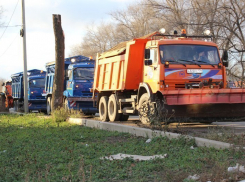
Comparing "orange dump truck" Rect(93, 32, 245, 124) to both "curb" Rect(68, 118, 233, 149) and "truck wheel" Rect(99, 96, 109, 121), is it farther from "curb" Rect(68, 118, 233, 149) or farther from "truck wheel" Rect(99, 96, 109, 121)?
"curb" Rect(68, 118, 233, 149)

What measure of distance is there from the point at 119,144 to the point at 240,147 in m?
2.89

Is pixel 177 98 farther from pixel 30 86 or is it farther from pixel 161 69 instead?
pixel 30 86

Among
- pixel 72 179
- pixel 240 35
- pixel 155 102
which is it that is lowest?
pixel 72 179

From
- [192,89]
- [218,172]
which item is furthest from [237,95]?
[218,172]

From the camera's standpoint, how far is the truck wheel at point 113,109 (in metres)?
15.4

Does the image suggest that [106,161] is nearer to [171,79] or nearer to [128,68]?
[171,79]

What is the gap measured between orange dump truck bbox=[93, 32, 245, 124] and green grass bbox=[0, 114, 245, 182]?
2.40 m

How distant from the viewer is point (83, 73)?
20.8 m

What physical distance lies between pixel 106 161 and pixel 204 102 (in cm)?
519

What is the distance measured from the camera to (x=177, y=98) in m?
11.2

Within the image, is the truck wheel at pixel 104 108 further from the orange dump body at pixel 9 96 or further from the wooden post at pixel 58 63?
the orange dump body at pixel 9 96

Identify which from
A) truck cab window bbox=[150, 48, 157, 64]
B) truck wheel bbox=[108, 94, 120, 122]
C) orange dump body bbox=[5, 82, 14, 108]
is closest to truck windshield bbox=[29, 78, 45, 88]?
orange dump body bbox=[5, 82, 14, 108]

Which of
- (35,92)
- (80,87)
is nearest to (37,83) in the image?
(35,92)

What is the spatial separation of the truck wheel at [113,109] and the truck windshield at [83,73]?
15.9ft
